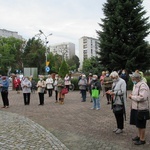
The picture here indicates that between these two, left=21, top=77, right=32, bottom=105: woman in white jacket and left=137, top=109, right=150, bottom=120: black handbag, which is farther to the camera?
left=21, top=77, right=32, bottom=105: woman in white jacket

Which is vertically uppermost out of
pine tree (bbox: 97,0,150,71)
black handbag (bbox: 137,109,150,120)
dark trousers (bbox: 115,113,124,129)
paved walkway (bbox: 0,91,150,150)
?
pine tree (bbox: 97,0,150,71)

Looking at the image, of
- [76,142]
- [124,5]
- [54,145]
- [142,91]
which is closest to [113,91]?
[142,91]

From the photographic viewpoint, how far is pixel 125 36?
26953 millimetres

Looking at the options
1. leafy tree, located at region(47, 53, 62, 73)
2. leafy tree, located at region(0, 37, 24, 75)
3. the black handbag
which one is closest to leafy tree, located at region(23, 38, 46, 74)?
leafy tree, located at region(0, 37, 24, 75)

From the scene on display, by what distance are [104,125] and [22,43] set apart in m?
57.3

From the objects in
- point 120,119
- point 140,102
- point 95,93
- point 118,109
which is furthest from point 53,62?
point 140,102

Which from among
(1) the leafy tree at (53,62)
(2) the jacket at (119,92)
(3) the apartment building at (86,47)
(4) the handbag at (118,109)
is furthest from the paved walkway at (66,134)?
(3) the apartment building at (86,47)

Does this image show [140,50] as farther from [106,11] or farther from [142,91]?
[142,91]

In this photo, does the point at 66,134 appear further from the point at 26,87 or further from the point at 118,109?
the point at 26,87

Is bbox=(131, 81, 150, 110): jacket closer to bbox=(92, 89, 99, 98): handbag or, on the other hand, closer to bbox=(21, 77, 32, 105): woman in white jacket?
bbox=(92, 89, 99, 98): handbag

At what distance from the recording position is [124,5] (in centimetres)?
2695

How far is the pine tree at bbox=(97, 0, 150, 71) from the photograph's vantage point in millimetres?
26469

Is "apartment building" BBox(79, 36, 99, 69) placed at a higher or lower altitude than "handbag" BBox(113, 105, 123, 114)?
higher

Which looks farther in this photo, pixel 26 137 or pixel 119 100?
pixel 119 100
